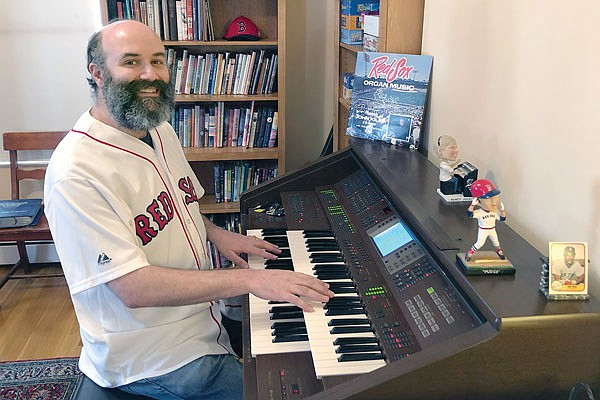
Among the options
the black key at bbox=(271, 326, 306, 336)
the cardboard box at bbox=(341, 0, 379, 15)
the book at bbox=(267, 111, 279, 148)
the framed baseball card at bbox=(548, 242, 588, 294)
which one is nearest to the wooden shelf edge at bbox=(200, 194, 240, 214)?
the book at bbox=(267, 111, 279, 148)

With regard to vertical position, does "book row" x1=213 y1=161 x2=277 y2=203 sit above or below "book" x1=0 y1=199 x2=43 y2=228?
above

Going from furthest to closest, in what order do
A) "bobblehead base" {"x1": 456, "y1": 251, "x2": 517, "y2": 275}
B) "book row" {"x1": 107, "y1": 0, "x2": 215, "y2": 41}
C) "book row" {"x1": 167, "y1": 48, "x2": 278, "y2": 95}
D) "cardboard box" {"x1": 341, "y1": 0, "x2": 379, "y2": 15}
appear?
"book row" {"x1": 167, "y1": 48, "x2": 278, "y2": 95}, "book row" {"x1": 107, "y1": 0, "x2": 215, "y2": 41}, "cardboard box" {"x1": 341, "y1": 0, "x2": 379, "y2": 15}, "bobblehead base" {"x1": 456, "y1": 251, "x2": 517, "y2": 275}

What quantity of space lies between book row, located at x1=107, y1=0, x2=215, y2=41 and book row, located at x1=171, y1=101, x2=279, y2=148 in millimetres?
385

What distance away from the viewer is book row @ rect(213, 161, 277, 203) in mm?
3207

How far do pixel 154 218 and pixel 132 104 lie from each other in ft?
1.07

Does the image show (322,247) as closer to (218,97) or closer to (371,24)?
(371,24)

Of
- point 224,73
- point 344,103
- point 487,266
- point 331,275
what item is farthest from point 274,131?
point 487,266

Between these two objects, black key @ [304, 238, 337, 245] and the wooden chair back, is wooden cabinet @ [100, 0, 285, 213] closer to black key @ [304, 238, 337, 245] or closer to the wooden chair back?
the wooden chair back

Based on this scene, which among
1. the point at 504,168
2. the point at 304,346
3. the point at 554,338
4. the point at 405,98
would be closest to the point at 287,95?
the point at 405,98

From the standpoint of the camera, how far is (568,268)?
1006mm

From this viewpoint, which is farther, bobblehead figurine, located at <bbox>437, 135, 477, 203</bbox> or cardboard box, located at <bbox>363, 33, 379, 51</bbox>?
cardboard box, located at <bbox>363, 33, 379, 51</bbox>

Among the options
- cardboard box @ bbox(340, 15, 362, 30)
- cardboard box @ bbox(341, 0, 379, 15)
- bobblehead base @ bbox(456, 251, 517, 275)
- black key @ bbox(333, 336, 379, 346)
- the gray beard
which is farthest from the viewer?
cardboard box @ bbox(340, 15, 362, 30)

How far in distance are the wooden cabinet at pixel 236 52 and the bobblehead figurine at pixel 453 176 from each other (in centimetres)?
164

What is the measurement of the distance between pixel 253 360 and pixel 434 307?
42 centimetres
